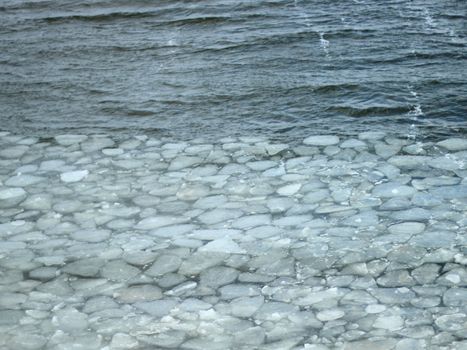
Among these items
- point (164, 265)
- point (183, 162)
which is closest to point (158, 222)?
point (164, 265)

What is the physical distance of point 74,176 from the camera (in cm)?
430

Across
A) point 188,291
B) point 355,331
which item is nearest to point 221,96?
point 188,291

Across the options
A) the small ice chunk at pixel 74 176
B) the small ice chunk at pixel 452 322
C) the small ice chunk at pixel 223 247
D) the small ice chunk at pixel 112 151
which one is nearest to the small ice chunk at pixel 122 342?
the small ice chunk at pixel 223 247

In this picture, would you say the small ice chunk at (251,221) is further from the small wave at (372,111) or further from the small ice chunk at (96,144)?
the small wave at (372,111)

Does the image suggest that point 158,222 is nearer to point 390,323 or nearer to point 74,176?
point 74,176

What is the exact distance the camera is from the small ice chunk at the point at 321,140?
14.8 feet

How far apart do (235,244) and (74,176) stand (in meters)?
1.11

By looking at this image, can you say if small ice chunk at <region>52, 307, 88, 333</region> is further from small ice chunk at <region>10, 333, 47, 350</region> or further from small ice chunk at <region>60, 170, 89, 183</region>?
small ice chunk at <region>60, 170, 89, 183</region>

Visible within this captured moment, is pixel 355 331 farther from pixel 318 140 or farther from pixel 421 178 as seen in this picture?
pixel 318 140

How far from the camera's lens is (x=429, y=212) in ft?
12.1

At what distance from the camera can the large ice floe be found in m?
3.02

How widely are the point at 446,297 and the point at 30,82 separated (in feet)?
11.8

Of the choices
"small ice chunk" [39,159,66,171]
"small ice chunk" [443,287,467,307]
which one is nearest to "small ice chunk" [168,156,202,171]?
"small ice chunk" [39,159,66,171]

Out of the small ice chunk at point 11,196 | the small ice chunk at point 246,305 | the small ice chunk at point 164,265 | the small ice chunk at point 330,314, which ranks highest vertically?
the small ice chunk at point 11,196
